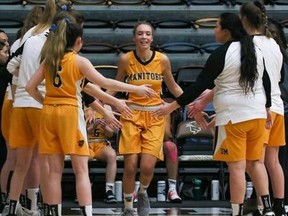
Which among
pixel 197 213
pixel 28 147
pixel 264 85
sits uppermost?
pixel 264 85

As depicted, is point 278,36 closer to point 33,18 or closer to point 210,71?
point 210,71

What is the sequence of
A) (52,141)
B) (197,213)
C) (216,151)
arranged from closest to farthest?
(52,141) → (216,151) → (197,213)

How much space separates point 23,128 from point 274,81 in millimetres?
2197


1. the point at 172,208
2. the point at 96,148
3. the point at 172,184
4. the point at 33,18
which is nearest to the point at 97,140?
the point at 96,148

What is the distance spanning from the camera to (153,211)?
9.34 m

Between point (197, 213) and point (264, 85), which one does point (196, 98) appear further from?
point (197, 213)

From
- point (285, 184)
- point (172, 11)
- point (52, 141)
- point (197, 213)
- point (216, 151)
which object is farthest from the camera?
point (172, 11)

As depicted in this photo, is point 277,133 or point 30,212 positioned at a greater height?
point 277,133

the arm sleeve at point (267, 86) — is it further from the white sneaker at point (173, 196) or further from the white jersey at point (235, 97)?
the white sneaker at point (173, 196)

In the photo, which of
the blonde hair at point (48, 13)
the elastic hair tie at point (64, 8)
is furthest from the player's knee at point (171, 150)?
the elastic hair tie at point (64, 8)

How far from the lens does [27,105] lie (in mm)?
7625

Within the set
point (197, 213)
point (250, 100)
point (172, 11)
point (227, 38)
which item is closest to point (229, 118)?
point (250, 100)

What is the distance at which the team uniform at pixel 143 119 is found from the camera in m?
8.44

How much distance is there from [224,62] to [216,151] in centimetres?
75
